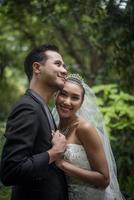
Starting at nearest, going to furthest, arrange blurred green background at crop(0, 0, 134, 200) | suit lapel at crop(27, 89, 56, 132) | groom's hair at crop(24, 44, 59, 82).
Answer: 1. suit lapel at crop(27, 89, 56, 132)
2. groom's hair at crop(24, 44, 59, 82)
3. blurred green background at crop(0, 0, 134, 200)

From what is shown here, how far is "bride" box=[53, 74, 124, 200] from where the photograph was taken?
3.21 meters

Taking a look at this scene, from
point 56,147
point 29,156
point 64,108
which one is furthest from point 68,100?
point 29,156

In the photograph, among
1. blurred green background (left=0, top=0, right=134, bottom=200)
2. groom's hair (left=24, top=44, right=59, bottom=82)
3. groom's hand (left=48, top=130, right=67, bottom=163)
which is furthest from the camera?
blurred green background (left=0, top=0, right=134, bottom=200)

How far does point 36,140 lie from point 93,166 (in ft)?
1.82

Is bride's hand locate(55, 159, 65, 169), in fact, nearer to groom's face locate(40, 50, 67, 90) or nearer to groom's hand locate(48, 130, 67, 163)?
groom's hand locate(48, 130, 67, 163)

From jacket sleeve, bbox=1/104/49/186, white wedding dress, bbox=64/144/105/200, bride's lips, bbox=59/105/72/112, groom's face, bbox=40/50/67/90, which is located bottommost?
white wedding dress, bbox=64/144/105/200

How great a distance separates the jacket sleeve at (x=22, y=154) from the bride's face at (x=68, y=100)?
64 centimetres

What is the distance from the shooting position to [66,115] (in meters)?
3.50

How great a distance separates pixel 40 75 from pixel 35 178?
2.56 feet

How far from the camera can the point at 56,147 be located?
297 cm

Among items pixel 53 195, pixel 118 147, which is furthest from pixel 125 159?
pixel 53 195

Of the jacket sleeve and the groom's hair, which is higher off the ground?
the groom's hair

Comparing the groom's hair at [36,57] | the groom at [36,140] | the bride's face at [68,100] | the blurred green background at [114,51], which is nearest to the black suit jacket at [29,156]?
the groom at [36,140]

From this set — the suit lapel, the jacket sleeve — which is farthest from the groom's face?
the jacket sleeve
